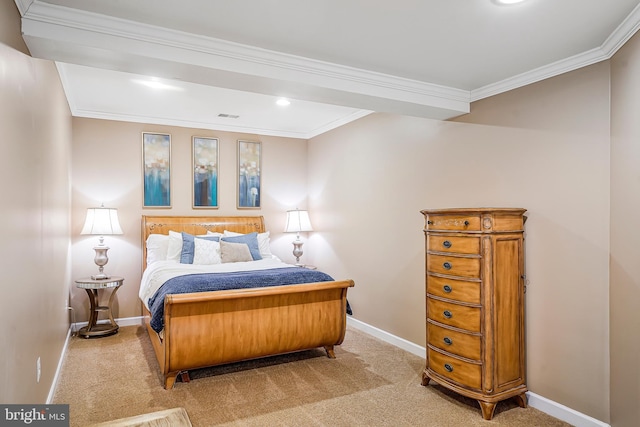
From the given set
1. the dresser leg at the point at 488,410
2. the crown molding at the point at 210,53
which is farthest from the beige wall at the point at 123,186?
the dresser leg at the point at 488,410

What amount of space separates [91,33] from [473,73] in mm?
2501

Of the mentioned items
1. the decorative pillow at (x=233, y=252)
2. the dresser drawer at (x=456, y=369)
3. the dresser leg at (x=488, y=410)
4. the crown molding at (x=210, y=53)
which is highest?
the crown molding at (x=210, y=53)

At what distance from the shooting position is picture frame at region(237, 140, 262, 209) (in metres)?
5.75

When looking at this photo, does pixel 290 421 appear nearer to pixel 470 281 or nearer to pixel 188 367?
pixel 188 367

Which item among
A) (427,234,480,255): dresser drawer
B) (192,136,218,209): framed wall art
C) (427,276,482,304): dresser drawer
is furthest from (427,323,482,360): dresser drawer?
(192,136,218,209): framed wall art

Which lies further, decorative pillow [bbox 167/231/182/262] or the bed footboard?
decorative pillow [bbox 167/231/182/262]

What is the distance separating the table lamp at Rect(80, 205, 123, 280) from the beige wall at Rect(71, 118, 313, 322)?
30 centimetres

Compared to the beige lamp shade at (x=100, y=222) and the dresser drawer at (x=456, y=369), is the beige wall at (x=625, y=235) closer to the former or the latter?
the dresser drawer at (x=456, y=369)

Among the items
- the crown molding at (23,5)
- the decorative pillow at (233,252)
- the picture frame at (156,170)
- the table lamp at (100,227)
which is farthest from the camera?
the picture frame at (156,170)

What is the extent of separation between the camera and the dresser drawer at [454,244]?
9.25 feet

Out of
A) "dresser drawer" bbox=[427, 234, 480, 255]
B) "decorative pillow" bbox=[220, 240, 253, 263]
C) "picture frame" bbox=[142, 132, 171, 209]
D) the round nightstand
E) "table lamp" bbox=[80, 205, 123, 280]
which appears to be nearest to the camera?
"dresser drawer" bbox=[427, 234, 480, 255]

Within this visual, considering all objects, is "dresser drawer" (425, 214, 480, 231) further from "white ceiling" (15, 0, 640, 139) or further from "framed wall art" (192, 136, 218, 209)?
"framed wall art" (192, 136, 218, 209)

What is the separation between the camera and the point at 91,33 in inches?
87.4

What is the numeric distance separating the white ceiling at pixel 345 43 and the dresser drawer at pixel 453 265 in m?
1.24
